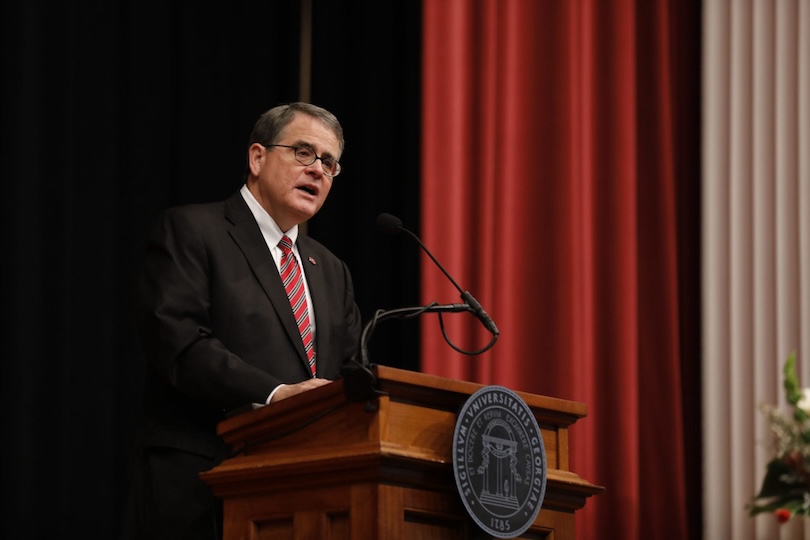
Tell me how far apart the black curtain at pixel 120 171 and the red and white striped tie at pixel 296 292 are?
46.1 inches

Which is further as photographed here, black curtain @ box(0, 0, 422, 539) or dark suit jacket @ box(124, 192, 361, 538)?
black curtain @ box(0, 0, 422, 539)

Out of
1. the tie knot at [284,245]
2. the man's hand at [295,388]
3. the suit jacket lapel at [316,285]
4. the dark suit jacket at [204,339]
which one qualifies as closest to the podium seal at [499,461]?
the man's hand at [295,388]

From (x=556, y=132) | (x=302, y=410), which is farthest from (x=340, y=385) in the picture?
(x=556, y=132)

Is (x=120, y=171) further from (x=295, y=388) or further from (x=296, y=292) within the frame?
(x=295, y=388)

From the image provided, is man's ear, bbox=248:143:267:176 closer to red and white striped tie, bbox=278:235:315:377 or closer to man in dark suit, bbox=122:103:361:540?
man in dark suit, bbox=122:103:361:540

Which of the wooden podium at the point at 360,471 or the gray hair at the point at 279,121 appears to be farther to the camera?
the gray hair at the point at 279,121

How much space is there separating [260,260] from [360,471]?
1001 millimetres

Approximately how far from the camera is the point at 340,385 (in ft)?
7.32

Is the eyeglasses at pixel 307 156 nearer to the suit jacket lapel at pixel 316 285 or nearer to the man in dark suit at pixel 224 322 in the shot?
the man in dark suit at pixel 224 322

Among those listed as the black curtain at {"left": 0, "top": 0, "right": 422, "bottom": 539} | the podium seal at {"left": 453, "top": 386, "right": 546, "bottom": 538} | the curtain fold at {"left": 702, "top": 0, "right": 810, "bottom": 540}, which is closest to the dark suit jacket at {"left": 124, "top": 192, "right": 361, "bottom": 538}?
the podium seal at {"left": 453, "top": 386, "right": 546, "bottom": 538}

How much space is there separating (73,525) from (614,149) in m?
2.46

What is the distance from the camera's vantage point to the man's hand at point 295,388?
8.20 feet

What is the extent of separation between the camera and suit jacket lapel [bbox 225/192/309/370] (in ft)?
9.80

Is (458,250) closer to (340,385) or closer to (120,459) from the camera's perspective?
(120,459)
